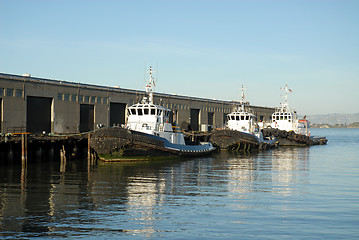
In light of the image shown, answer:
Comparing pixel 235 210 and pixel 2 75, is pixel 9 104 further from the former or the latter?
pixel 235 210

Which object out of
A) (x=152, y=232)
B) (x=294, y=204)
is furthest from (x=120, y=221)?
(x=294, y=204)

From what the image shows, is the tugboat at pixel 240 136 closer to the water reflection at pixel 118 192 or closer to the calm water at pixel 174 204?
the water reflection at pixel 118 192

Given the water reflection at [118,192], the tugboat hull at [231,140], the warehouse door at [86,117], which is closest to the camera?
the water reflection at [118,192]

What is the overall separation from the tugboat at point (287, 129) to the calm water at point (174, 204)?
131ft

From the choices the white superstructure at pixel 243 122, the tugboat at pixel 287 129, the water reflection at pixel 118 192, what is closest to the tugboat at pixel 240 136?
the white superstructure at pixel 243 122

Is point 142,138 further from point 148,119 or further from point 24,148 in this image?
point 24,148

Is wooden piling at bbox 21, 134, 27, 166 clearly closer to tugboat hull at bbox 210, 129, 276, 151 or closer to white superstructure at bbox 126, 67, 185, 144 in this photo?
white superstructure at bbox 126, 67, 185, 144

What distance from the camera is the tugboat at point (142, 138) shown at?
3547 centimetres

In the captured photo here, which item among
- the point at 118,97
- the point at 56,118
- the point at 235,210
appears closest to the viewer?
the point at 235,210

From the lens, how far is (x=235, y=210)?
1859 cm

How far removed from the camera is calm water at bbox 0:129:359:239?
598 inches

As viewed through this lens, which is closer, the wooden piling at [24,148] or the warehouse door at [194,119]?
the wooden piling at [24,148]

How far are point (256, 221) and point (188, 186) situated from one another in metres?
8.73

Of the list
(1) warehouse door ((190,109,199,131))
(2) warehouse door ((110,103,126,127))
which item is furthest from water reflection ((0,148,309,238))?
(1) warehouse door ((190,109,199,131))
